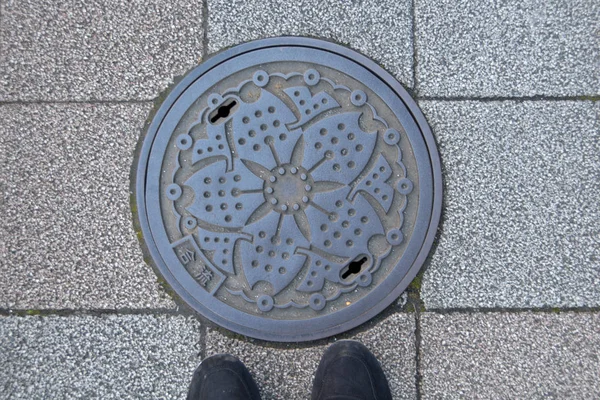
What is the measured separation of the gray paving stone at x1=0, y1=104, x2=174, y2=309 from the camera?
1774 mm

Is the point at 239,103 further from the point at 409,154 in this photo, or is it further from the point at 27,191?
the point at 27,191

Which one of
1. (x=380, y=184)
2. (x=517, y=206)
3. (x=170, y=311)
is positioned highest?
(x=380, y=184)

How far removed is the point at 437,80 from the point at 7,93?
174 cm

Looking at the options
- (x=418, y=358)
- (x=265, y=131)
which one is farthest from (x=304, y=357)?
(x=265, y=131)

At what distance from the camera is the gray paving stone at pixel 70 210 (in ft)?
5.82

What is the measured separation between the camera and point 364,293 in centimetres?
176

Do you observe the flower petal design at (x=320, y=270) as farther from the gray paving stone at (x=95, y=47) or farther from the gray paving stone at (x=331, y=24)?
the gray paving stone at (x=95, y=47)

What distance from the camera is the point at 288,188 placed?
1.78m

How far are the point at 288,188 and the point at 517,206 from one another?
0.90 meters

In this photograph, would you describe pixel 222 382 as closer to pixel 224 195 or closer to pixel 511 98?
pixel 224 195

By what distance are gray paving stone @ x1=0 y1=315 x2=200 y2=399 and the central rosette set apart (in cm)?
56

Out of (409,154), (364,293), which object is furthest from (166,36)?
(364,293)

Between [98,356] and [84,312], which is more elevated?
[84,312]

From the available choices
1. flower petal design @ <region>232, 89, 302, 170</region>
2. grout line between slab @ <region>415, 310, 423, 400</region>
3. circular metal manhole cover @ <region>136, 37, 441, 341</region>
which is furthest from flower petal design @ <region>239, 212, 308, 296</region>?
grout line between slab @ <region>415, 310, 423, 400</region>
